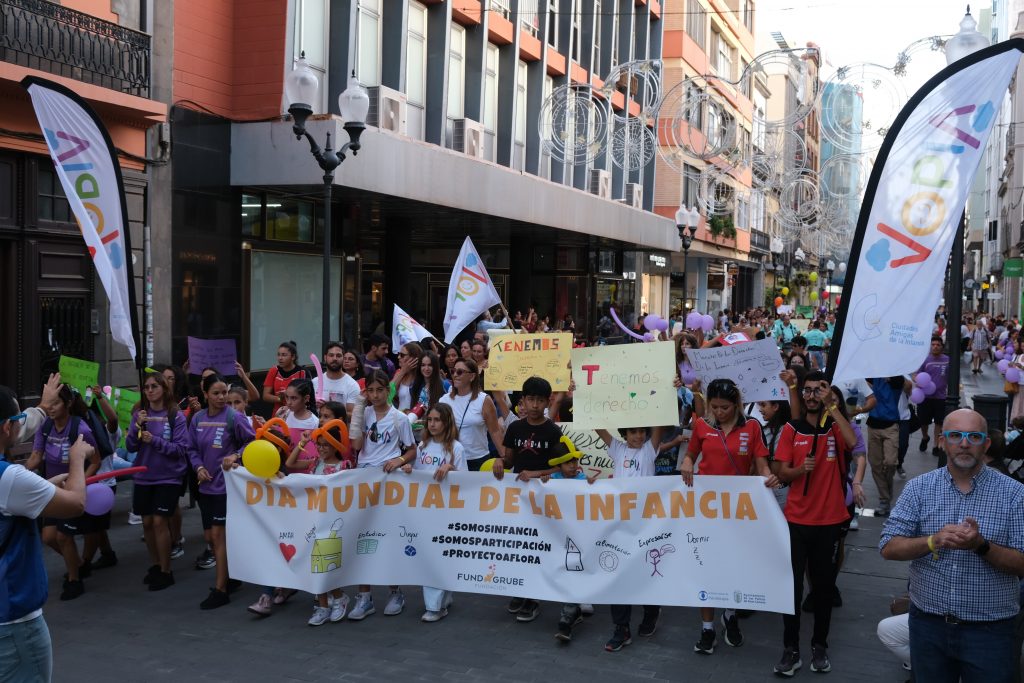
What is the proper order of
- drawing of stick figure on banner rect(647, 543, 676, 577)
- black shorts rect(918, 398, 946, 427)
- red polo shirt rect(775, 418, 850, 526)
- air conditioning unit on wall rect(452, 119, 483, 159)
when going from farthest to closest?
air conditioning unit on wall rect(452, 119, 483, 159)
black shorts rect(918, 398, 946, 427)
drawing of stick figure on banner rect(647, 543, 676, 577)
red polo shirt rect(775, 418, 850, 526)

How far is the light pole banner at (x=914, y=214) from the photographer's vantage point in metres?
5.80

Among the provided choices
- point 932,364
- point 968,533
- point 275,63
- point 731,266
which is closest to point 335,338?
point 275,63

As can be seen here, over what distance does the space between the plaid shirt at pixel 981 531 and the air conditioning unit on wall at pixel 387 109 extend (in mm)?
15517

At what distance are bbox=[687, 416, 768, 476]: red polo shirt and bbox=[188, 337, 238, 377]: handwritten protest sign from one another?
622 centimetres

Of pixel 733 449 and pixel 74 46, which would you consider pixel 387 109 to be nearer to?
pixel 74 46

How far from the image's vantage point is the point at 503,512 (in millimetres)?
6996

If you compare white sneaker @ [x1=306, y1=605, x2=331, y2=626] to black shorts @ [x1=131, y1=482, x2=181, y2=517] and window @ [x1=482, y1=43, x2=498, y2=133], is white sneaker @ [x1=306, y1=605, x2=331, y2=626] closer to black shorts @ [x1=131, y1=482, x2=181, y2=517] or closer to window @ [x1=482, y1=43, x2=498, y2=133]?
black shorts @ [x1=131, y1=482, x2=181, y2=517]

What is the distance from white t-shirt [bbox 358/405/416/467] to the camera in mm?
7465

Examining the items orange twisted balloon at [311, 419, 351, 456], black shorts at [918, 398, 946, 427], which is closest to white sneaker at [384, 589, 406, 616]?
orange twisted balloon at [311, 419, 351, 456]

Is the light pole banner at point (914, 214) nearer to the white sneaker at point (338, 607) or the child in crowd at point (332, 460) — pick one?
the child in crowd at point (332, 460)

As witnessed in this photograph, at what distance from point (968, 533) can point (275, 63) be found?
14756 millimetres

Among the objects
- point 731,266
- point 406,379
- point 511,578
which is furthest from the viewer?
point 731,266

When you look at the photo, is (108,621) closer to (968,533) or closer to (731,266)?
(968,533)

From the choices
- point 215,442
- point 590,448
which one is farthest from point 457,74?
point 215,442
